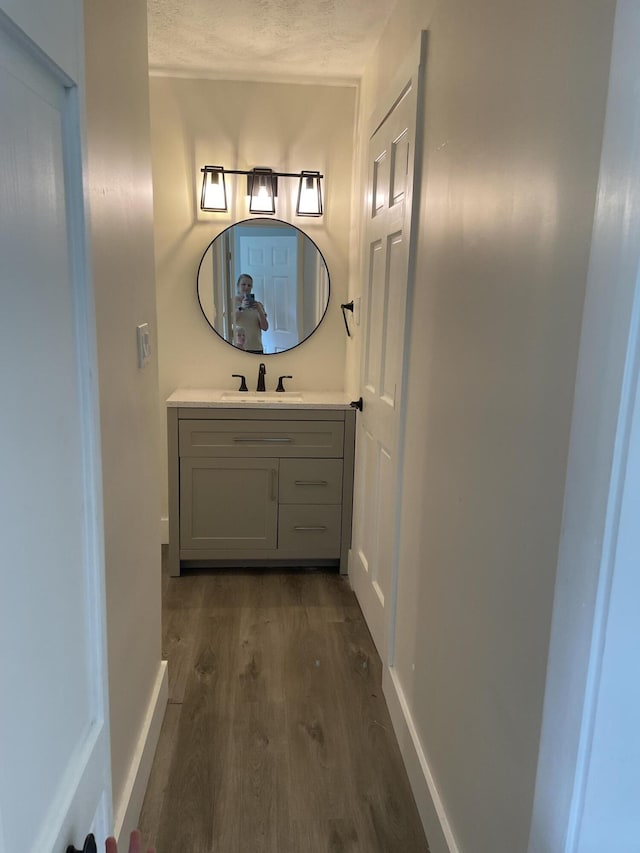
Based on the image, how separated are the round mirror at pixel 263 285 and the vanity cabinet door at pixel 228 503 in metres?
0.76

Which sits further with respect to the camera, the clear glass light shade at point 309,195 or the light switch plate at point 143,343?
the clear glass light shade at point 309,195

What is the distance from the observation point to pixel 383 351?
245cm

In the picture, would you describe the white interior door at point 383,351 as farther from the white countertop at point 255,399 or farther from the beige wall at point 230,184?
the beige wall at point 230,184

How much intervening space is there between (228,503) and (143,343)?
153 cm

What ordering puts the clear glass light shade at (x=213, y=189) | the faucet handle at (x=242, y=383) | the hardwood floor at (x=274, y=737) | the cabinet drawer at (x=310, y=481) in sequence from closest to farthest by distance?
the hardwood floor at (x=274, y=737), the cabinet drawer at (x=310, y=481), the clear glass light shade at (x=213, y=189), the faucet handle at (x=242, y=383)

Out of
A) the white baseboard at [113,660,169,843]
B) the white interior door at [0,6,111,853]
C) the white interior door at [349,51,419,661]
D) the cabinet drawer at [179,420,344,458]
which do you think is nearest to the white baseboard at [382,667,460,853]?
the white interior door at [349,51,419,661]

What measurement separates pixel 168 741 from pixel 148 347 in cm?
125

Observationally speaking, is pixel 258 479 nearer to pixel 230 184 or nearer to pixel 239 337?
pixel 239 337

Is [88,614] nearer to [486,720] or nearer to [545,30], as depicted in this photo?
[486,720]

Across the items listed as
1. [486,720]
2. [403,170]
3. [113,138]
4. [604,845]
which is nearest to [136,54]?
[113,138]

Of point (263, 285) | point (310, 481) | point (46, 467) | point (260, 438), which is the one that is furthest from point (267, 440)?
point (46, 467)

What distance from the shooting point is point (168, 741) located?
1979 mm

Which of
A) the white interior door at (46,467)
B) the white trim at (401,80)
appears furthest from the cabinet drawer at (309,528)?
the white interior door at (46,467)

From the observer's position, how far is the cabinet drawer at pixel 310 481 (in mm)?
3139
